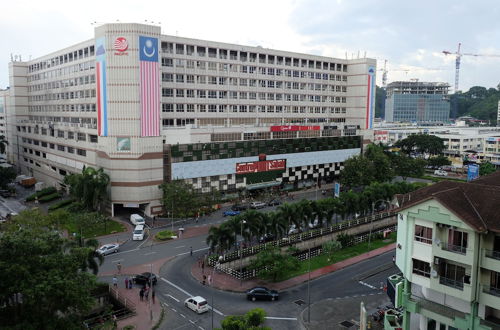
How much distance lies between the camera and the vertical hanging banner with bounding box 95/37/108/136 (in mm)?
72312

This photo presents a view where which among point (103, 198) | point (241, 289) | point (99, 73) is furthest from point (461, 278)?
point (99, 73)

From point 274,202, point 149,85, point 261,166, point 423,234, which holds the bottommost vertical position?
point 274,202

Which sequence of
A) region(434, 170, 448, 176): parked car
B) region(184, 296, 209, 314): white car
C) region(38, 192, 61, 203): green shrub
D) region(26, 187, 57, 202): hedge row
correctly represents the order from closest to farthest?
1. region(184, 296, 209, 314): white car
2. region(38, 192, 61, 203): green shrub
3. region(26, 187, 57, 202): hedge row
4. region(434, 170, 448, 176): parked car

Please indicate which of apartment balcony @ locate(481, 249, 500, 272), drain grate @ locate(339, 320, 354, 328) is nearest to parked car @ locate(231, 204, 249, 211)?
drain grate @ locate(339, 320, 354, 328)

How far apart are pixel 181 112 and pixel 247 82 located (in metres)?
18.3

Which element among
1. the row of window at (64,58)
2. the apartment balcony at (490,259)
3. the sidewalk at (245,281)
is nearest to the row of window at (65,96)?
the row of window at (64,58)

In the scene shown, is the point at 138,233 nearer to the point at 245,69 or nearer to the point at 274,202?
the point at 274,202

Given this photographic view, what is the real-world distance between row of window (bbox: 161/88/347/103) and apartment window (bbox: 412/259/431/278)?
59.3 metres

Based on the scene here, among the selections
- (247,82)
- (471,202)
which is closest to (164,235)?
(471,202)

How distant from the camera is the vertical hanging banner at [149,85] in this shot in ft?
236

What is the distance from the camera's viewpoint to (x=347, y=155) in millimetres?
106562

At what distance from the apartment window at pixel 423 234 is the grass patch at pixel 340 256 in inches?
791

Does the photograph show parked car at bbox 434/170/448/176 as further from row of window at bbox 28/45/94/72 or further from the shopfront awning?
row of window at bbox 28/45/94/72

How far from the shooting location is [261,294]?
4316cm
